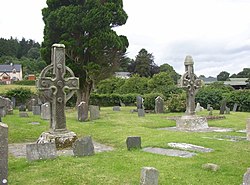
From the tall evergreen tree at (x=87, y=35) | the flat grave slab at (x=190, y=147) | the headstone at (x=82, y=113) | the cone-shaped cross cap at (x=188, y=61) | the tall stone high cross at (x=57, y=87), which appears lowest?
the flat grave slab at (x=190, y=147)

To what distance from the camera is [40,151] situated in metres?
9.25

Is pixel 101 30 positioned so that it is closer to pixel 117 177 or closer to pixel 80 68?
pixel 80 68

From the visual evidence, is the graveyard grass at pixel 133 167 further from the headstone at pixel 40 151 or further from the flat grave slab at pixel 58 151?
the flat grave slab at pixel 58 151

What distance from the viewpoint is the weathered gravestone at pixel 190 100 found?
17.1 meters

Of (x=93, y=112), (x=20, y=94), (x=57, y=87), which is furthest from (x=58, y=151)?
(x=20, y=94)

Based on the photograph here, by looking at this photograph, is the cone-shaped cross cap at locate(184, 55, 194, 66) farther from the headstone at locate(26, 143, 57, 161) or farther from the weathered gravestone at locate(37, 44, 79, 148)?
the headstone at locate(26, 143, 57, 161)

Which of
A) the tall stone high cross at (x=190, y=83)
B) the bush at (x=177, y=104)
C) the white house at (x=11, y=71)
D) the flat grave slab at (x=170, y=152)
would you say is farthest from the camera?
the white house at (x=11, y=71)

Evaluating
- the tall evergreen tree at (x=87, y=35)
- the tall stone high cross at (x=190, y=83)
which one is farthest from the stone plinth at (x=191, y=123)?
the tall evergreen tree at (x=87, y=35)

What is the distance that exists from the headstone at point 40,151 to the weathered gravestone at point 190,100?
30.5 ft

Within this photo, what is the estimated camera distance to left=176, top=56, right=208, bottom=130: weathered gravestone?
1706 cm

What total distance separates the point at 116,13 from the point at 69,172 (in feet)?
76.9

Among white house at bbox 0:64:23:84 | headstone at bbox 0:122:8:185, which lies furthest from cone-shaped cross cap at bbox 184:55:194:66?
white house at bbox 0:64:23:84

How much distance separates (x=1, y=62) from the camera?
109 metres

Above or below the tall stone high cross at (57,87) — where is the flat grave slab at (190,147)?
below
